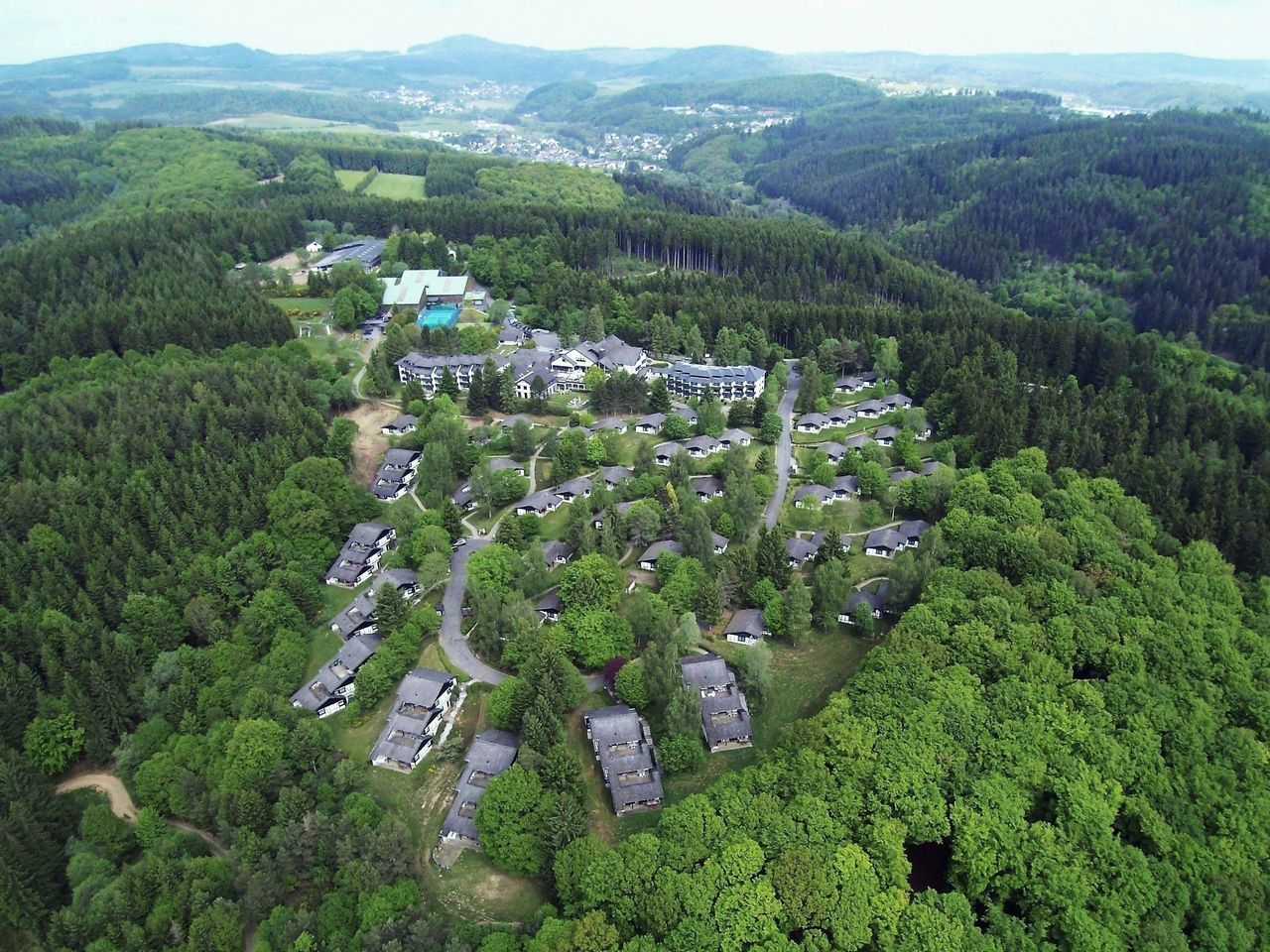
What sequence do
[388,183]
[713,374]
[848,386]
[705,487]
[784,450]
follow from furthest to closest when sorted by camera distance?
1. [388,183]
2. [848,386]
3. [713,374]
4. [784,450]
5. [705,487]

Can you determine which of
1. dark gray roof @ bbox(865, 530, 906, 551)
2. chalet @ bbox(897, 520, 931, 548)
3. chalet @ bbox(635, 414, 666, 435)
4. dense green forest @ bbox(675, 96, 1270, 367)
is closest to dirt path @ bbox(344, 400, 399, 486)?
chalet @ bbox(635, 414, 666, 435)

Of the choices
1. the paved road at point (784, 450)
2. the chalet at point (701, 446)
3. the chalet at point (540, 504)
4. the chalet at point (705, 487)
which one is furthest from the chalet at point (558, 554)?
the chalet at point (701, 446)

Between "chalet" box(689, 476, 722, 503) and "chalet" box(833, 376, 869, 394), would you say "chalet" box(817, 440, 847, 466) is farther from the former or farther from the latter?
"chalet" box(833, 376, 869, 394)

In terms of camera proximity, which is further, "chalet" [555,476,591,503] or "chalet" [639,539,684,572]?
"chalet" [555,476,591,503]

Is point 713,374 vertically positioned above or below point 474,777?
above

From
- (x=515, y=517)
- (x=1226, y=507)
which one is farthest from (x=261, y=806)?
(x=1226, y=507)

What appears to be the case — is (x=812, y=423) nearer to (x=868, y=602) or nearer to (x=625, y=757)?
(x=868, y=602)

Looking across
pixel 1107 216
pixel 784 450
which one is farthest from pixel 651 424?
pixel 1107 216
